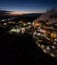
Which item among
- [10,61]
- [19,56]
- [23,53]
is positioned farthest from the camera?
[23,53]

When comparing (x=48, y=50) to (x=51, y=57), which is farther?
(x=48, y=50)

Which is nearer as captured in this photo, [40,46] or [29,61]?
[29,61]

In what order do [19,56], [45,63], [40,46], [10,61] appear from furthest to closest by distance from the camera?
[40,46] < [19,56] < [10,61] < [45,63]

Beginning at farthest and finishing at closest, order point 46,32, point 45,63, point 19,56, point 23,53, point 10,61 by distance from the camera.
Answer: point 46,32
point 23,53
point 19,56
point 10,61
point 45,63

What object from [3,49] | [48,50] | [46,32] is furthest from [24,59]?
[46,32]

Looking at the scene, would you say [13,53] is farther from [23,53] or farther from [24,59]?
[24,59]

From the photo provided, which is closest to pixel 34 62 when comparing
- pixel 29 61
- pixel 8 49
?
pixel 29 61

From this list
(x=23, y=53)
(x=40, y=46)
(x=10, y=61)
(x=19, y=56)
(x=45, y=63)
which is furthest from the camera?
(x=40, y=46)

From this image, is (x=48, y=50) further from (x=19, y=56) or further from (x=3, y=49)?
(x=3, y=49)
